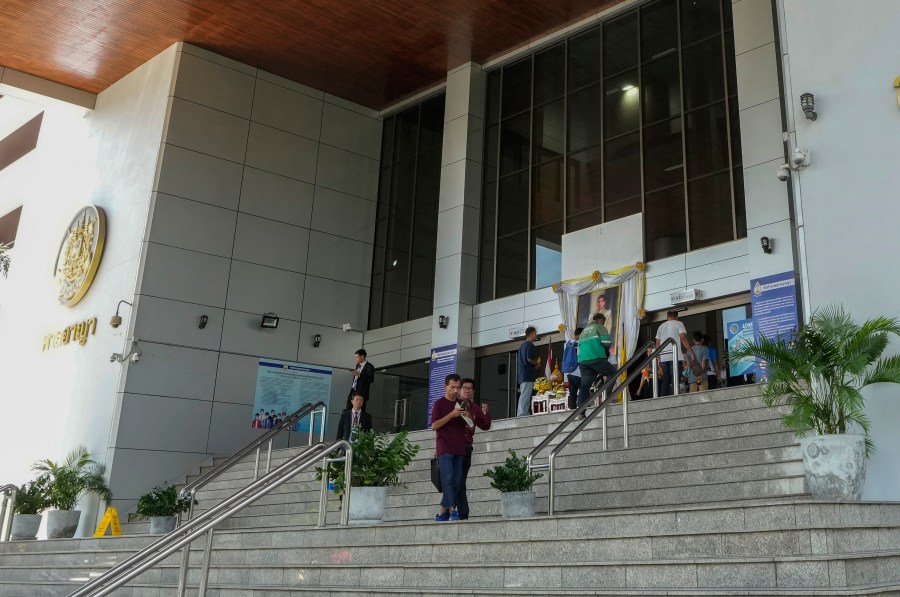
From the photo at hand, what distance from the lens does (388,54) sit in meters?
18.0

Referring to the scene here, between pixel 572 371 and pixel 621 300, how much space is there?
2081mm

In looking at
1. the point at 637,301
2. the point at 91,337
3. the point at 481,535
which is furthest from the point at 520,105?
the point at 481,535

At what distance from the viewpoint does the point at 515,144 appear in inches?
701

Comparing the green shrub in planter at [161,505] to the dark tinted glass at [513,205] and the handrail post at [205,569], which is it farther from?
the dark tinted glass at [513,205]

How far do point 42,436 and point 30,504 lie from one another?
10.9ft

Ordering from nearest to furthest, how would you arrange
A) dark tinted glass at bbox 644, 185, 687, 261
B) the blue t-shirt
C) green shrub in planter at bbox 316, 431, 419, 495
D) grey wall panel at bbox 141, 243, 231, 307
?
1. green shrub in planter at bbox 316, 431, 419, 495
2. the blue t-shirt
3. dark tinted glass at bbox 644, 185, 687, 261
4. grey wall panel at bbox 141, 243, 231, 307

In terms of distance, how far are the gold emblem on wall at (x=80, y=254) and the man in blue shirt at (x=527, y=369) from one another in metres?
9.16

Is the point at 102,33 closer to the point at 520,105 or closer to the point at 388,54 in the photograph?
the point at 388,54

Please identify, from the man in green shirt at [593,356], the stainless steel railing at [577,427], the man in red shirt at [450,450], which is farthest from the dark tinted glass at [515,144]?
the man in red shirt at [450,450]

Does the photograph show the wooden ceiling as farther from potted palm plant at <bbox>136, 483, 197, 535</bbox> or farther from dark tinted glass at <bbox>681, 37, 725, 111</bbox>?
potted palm plant at <bbox>136, 483, 197, 535</bbox>

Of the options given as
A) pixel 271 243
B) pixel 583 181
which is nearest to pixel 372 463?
pixel 583 181

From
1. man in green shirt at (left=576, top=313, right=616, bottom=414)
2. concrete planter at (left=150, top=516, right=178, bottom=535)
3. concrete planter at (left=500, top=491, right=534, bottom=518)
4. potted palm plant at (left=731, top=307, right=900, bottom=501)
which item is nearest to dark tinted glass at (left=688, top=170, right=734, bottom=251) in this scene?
man in green shirt at (left=576, top=313, right=616, bottom=414)

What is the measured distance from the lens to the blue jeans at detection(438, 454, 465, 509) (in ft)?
27.1

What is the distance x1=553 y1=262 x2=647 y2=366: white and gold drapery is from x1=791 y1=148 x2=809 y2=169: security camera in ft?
19.1
